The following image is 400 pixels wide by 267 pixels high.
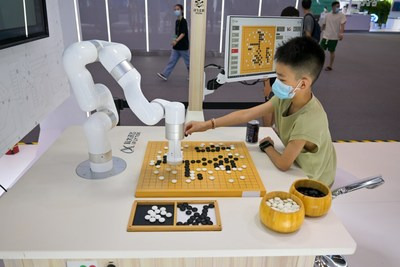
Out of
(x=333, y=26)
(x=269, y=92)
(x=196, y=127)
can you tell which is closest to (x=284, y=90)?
(x=196, y=127)

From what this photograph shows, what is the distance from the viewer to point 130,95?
40.6 inches

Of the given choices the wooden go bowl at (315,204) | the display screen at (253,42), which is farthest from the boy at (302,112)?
the display screen at (253,42)

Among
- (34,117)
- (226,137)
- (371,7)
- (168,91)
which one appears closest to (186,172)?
(226,137)

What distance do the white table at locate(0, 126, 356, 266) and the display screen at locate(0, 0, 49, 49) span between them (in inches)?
26.5

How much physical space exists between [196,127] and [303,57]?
540 millimetres

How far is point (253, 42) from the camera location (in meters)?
1.86

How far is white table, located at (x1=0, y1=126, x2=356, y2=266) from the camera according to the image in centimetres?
82

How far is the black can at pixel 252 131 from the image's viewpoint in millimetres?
1416

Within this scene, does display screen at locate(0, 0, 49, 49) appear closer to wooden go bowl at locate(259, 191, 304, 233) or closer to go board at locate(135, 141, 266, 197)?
go board at locate(135, 141, 266, 197)

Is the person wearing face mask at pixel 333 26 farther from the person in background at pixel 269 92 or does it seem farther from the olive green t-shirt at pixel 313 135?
the olive green t-shirt at pixel 313 135

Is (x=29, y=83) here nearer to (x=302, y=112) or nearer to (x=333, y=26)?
(x=302, y=112)

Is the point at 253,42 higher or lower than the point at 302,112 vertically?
higher

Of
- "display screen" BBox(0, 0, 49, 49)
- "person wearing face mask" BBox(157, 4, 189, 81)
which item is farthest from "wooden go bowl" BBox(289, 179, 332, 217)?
"person wearing face mask" BBox(157, 4, 189, 81)

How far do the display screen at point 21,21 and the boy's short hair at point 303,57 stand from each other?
3.70 feet
